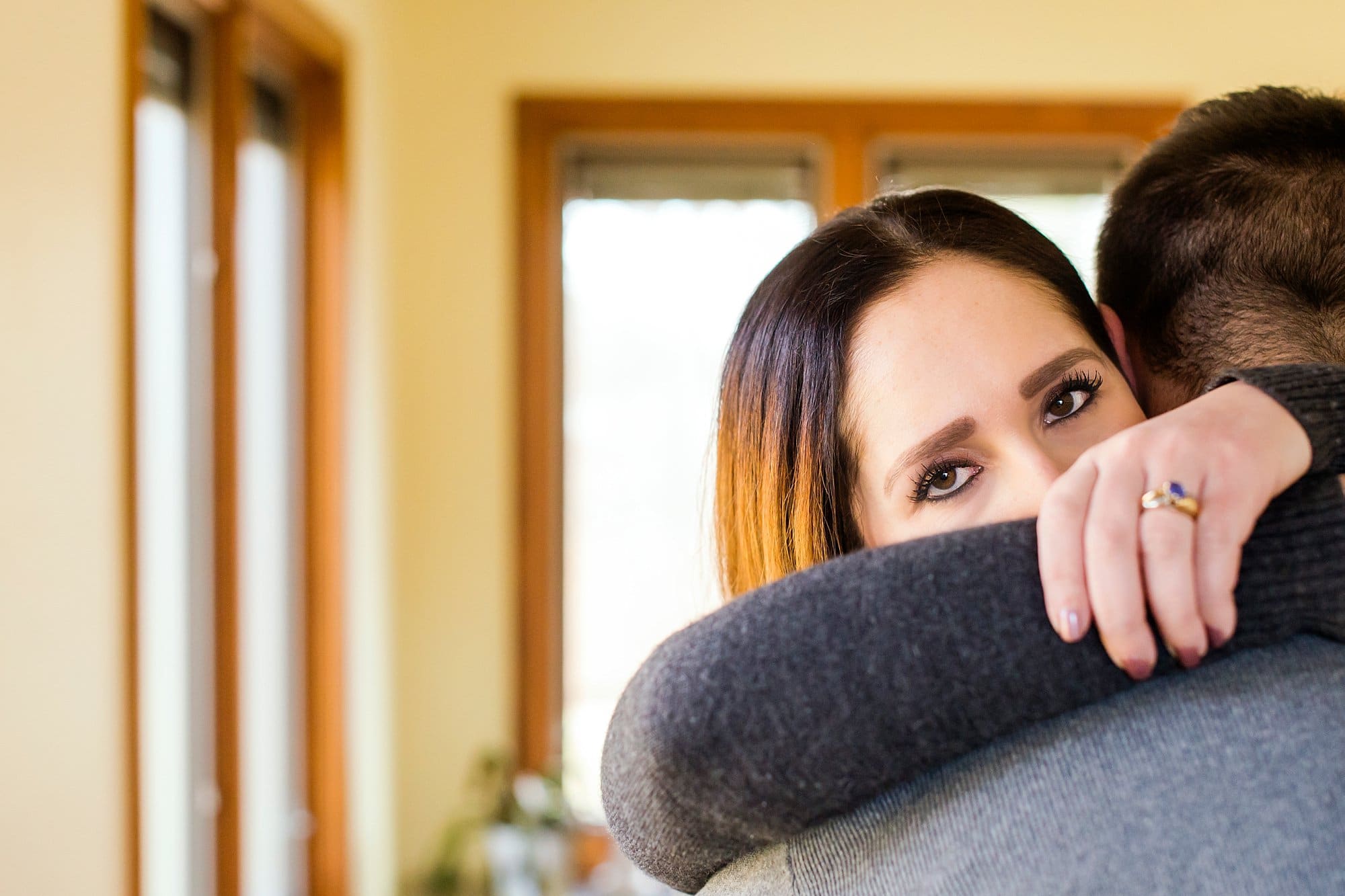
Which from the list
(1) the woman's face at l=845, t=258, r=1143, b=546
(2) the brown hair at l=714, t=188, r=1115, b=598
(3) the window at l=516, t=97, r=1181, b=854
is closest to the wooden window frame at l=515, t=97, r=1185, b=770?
(3) the window at l=516, t=97, r=1181, b=854

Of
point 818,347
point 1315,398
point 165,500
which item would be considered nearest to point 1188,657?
point 1315,398

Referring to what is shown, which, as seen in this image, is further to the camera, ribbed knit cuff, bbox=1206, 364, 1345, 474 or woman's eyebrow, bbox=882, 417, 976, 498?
woman's eyebrow, bbox=882, 417, 976, 498

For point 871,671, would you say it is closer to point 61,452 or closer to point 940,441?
point 940,441

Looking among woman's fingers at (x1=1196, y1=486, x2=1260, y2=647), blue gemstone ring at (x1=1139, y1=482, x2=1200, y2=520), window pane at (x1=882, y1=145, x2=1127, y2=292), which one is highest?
window pane at (x1=882, y1=145, x2=1127, y2=292)

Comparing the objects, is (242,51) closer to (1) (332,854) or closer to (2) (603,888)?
(1) (332,854)

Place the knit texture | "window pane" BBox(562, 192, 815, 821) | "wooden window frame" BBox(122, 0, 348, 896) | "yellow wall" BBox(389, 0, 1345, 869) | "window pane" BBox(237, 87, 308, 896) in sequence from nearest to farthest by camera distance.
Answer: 1. the knit texture
2. "wooden window frame" BBox(122, 0, 348, 896)
3. "window pane" BBox(237, 87, 308, 896)
4. "yellow wall" BBox(389, 0, 1345, 869)
5. "window pane" BBox(562, 192, 815, 821)

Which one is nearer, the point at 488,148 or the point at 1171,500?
the point at 1171,500

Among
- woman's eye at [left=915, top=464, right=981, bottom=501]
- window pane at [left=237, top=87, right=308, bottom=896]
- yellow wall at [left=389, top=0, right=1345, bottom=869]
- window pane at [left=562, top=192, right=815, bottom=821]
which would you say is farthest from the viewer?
window pane at [left=562, top=192, right=815, bottom=821]

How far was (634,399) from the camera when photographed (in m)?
3.41

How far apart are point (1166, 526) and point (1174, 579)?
2 cm

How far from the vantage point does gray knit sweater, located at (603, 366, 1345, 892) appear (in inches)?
16.5

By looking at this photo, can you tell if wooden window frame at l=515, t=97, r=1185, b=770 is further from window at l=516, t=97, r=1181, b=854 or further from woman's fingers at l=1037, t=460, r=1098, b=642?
woman's fingers at l=1037, t=460, r=1098, b=642

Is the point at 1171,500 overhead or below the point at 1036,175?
below

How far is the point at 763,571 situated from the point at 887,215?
0.95 feet
